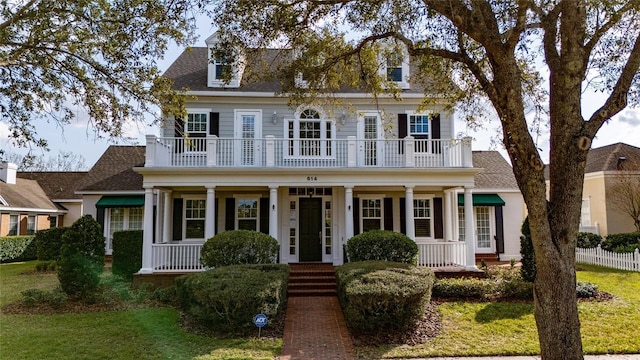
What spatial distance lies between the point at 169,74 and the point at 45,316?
10.1 m

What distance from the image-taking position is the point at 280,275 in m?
10.0

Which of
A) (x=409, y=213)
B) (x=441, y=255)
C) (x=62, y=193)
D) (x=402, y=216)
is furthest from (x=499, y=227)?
(x=62, y=193)

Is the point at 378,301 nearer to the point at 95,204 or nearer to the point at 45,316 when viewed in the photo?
the point at 45,316

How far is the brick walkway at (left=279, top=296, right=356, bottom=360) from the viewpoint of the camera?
776cm

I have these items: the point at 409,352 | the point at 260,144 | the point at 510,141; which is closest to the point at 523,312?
the point at 409,352

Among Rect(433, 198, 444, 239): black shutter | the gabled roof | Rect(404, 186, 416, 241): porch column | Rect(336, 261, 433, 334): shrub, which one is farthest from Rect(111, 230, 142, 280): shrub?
the gabled roof

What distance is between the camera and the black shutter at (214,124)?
15953 millimetres

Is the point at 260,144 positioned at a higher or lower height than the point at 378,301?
higher

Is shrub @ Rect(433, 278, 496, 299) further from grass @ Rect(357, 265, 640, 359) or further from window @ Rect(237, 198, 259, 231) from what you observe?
window @ Rect(237, 198, 259, 231)

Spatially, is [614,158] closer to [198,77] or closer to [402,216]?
[402,216]

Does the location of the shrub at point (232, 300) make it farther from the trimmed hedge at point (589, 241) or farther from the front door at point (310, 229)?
the trimmed hedge at point (589, 241)

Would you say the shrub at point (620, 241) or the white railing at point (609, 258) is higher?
the shrub at point (620, 241)

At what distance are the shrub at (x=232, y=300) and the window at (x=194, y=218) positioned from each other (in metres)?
6.58

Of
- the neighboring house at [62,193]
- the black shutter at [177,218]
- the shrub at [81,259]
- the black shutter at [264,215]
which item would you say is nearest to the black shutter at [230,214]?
the black shutter at [264,215]
